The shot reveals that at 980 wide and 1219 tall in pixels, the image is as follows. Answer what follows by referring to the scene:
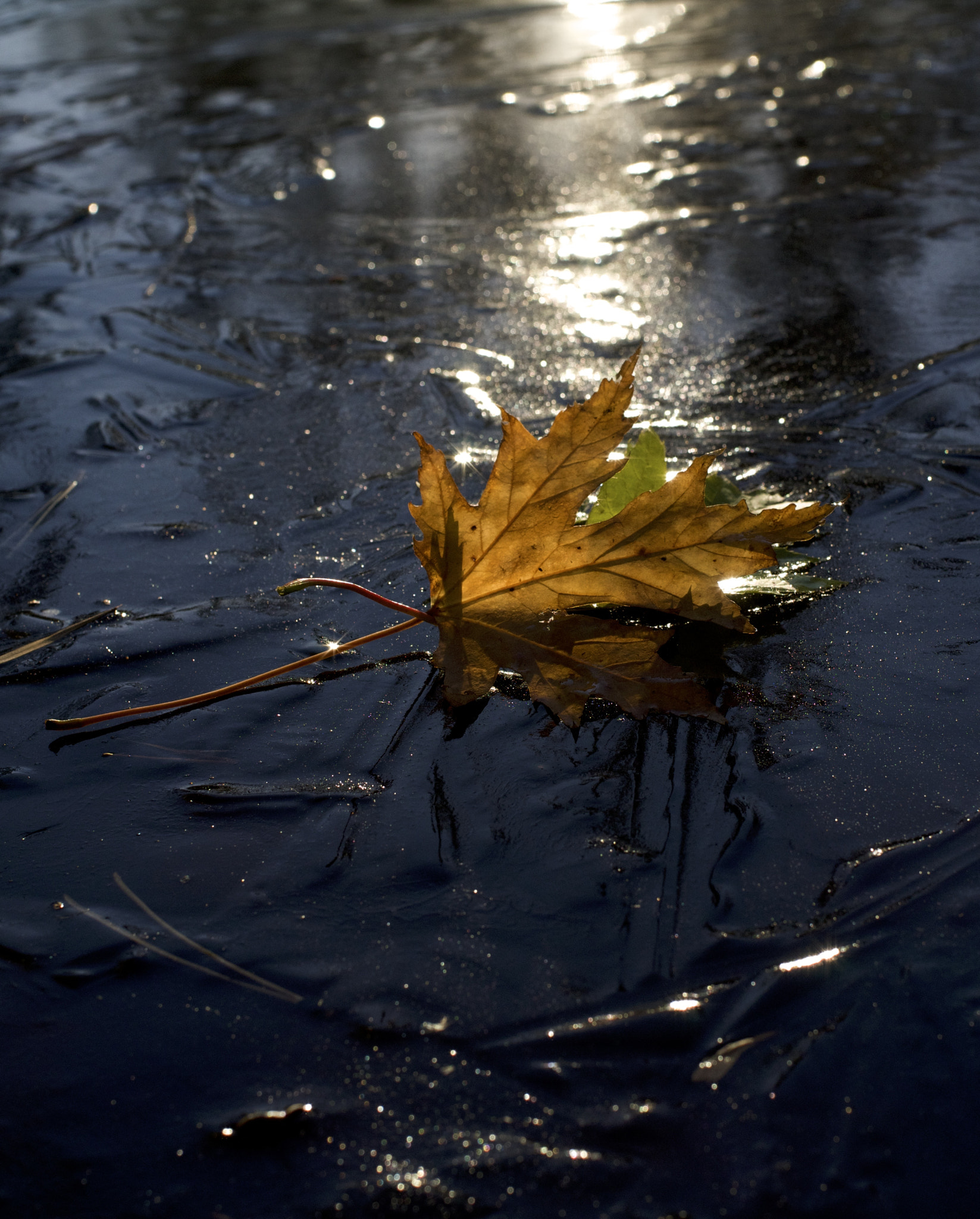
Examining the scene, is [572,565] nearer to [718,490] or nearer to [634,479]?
[634,479]

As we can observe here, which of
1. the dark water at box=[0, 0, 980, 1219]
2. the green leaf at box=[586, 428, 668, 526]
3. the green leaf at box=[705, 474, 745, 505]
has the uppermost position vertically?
the green leaf at box=[586, 428, 668, 526]

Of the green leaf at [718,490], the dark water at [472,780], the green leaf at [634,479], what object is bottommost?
the dark water at [472,780]

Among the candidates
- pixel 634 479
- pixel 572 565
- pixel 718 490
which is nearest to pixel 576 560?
pixel 572 565

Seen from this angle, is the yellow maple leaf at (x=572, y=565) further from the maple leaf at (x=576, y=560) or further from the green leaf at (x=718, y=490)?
the green leaf at (x=718, y=490)

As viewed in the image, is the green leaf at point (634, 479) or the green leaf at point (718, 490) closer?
the green leaf at point (634, 479)

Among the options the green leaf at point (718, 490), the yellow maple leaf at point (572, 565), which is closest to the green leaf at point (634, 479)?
the yellow maple leaf at point (572, 565)

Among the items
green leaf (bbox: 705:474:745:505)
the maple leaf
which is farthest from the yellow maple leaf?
green leaf (bbox: 705:474:745:505)

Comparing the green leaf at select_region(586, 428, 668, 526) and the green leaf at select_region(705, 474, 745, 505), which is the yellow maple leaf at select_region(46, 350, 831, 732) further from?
the green leaf at select_region(705, 474, 745, 505)
